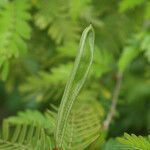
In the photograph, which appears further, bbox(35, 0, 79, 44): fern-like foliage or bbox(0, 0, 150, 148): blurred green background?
bbox(35, 0, 79, 44): fern-like foliage

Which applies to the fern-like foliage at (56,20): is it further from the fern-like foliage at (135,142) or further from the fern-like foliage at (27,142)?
the fern-like foliage at (135,142)

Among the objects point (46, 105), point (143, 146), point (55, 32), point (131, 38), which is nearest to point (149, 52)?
point (131, 38)

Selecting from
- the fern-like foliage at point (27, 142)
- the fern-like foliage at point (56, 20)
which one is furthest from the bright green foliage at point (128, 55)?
the fern-like foliage at point (27, 142)

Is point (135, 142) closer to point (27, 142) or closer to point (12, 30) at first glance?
point (27, 142)

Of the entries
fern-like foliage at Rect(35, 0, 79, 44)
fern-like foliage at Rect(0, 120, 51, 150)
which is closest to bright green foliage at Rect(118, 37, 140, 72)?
fern-like foliage at Rect(35, 0, 79, 44)

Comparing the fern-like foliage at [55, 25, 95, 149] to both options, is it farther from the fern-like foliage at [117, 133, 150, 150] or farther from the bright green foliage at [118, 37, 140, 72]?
the bright green foliage at [118, 37, 140, 72]

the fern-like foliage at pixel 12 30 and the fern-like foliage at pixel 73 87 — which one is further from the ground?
the fern-like foliage at pixel 12 30

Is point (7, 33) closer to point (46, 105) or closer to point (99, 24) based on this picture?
point (99, 24)
